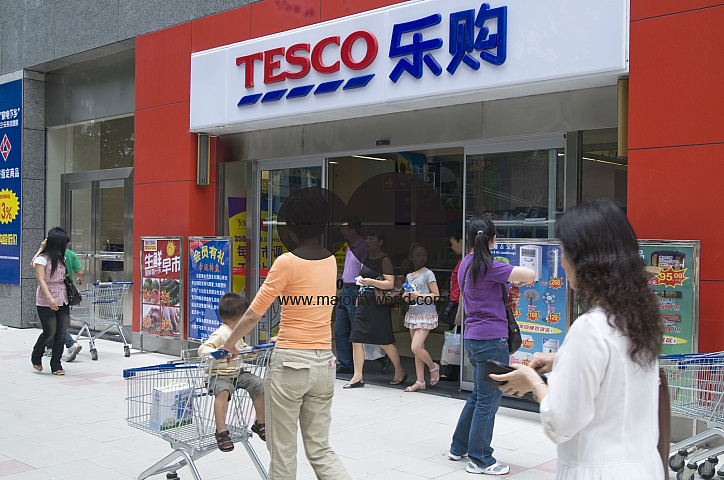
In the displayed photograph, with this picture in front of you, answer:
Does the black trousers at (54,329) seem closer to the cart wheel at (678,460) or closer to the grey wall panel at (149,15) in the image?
the grey wall panel at (149,15)

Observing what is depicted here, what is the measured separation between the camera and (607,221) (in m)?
2.10

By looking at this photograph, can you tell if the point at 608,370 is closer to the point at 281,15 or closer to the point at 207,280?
the point at 281,15

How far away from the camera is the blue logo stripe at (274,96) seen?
8695mm

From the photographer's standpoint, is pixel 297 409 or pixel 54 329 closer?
pixel 297 409

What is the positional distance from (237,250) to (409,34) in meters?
4.28

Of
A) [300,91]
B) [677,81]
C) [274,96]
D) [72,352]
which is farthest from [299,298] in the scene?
[72,352]

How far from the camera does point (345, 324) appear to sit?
8.71m

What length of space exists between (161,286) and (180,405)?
615cm

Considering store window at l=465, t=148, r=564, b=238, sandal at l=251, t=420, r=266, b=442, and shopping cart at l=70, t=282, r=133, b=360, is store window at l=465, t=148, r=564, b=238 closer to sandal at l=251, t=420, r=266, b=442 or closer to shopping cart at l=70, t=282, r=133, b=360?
sandal at l=251, t=420, r=266, b=442

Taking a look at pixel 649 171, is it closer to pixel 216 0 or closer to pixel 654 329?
pixel 654 329

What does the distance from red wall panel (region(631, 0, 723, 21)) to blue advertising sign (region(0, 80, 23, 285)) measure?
11.4 m

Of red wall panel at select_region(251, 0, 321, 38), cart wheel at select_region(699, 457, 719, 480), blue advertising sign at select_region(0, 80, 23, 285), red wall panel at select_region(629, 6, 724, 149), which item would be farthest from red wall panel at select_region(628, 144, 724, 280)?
→ blue advertising sign at select_region(0, 80, 23, 285)

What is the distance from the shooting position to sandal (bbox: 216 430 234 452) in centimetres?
423

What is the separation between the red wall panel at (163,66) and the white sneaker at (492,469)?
7068mm
